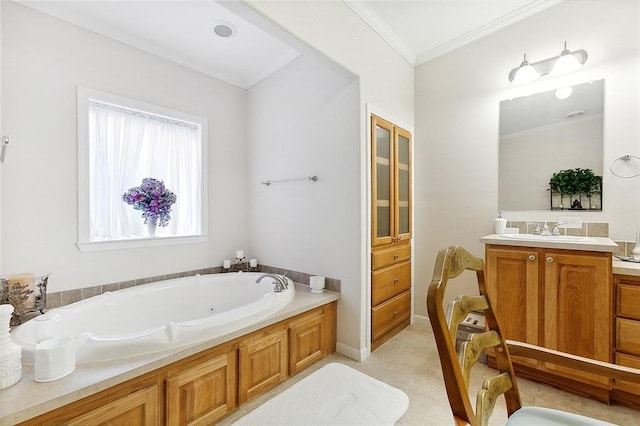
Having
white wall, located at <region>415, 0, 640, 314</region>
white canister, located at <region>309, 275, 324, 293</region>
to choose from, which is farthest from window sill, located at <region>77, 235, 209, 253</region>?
white wall, located at <region>415, 0, 640, 314</region>

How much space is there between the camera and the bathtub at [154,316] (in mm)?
1413

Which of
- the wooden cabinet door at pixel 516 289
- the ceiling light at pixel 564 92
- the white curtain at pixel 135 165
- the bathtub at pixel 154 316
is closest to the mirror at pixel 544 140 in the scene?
the ceiling light at pixel 564 92

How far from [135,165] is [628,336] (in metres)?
3.89

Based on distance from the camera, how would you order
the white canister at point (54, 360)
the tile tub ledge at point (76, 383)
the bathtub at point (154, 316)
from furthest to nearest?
the bathtub at point (154, 316) < the white canister at point (54, 360) < the tile tub ledge at point (76, 383)

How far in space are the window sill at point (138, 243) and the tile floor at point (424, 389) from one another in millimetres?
1677

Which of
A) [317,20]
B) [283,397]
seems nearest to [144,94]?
[317,20]

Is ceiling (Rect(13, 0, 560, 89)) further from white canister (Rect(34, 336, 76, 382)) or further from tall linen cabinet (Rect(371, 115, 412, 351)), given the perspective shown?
white canister (Rect(34, 336, 76, 382))

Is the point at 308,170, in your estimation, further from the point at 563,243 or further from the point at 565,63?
the point at 565,63

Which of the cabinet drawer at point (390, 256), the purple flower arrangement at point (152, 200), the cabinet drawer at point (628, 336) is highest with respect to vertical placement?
the purple flower arrangement at point (152, 200)

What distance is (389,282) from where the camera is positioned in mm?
2648

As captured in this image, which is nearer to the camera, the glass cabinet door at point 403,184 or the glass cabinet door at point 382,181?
the glass cabinet door at point 382,181

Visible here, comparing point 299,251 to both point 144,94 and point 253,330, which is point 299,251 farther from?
point 144,94

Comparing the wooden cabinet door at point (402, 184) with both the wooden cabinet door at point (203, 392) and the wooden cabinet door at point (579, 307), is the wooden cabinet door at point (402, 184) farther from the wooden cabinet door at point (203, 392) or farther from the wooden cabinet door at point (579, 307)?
the wooden cabinet door at point (203, 392)

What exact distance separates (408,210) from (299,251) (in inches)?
49.0
